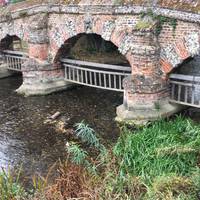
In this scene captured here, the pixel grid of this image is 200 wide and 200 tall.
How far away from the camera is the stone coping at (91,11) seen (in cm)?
1129

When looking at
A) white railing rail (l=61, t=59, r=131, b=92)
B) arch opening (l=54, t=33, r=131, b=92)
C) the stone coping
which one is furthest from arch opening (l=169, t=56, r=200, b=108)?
white railing rail (l=61, t=59, r=131, b=92)

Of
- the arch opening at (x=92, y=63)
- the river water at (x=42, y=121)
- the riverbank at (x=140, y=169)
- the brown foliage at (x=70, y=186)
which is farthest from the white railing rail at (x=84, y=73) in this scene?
the brown foliage at (x=70, y=186)

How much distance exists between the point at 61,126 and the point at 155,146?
13.7ft

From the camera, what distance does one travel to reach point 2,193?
693 centimetres

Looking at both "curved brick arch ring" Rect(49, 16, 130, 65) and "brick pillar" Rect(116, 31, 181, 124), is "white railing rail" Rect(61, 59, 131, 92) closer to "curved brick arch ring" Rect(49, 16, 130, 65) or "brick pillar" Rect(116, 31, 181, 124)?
"curved brick arch ring" Rect(49, 16, 130, 65)

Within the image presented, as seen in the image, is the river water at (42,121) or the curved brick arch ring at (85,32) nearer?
the river water at (42,121)

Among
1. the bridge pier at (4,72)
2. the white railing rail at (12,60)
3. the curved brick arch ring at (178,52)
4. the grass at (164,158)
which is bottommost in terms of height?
the bridge pier at (4,72)

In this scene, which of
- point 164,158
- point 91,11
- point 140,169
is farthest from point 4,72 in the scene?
point 164,158

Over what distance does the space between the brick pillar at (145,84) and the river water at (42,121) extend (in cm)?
81

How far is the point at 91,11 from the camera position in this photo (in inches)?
538

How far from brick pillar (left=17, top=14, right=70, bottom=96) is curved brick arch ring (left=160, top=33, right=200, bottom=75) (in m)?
5.25

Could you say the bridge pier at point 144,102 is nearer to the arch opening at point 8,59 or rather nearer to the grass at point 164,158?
the grass at point 164,158

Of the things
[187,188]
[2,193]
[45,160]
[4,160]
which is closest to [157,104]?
[45,160]

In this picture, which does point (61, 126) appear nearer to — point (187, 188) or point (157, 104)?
point (157, 104)
